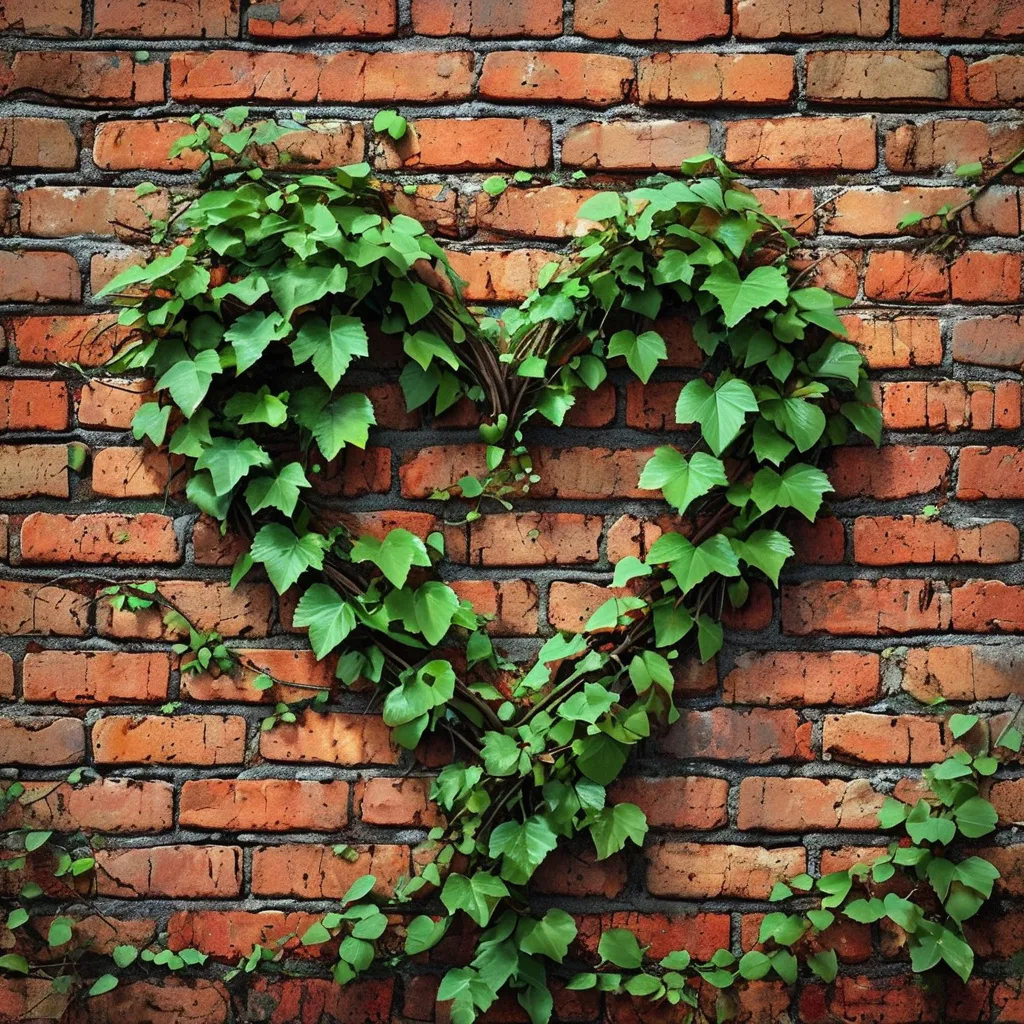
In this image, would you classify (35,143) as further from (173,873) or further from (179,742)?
(173,873)

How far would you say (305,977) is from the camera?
132cm

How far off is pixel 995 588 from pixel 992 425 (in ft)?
0.75

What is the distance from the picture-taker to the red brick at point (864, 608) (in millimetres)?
1345

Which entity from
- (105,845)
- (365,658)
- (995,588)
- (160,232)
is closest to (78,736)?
(105,845)

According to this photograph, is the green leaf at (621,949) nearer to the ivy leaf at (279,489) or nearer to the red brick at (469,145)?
the ivy leaf at (279,489)

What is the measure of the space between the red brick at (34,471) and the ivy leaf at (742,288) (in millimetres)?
932

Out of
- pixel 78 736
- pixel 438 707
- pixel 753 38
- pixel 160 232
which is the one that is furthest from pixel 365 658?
pixel 753 38

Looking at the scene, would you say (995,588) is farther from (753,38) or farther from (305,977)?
(305,977)

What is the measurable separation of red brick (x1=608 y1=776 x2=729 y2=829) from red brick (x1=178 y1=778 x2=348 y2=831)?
0.39m

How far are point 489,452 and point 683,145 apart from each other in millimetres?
517

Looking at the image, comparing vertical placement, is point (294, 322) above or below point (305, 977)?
above

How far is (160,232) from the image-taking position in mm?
1351

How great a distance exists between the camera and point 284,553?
1.29 m

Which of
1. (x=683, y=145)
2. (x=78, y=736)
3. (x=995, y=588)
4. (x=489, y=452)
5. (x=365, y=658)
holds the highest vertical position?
(x=683, y=145)
